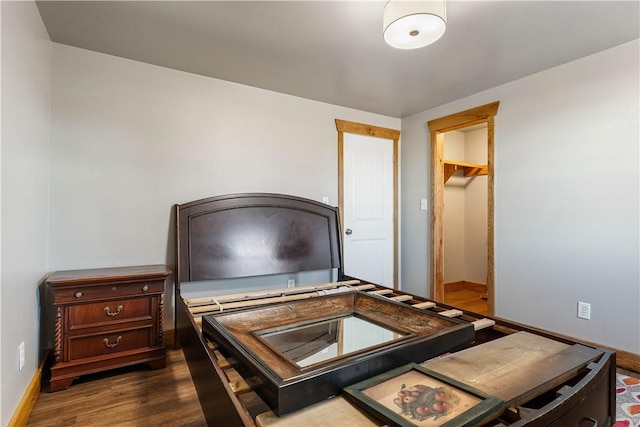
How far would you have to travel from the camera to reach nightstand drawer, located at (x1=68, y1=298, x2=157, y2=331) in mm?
2109

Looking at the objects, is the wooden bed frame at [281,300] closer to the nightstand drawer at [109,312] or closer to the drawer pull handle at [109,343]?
the nightstand drawer at [109,312]

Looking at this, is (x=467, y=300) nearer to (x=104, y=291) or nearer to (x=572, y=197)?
(x=572, y=197)

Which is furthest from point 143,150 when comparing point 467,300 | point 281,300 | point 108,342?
point 467,300

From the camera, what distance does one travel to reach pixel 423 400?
33.5 inches

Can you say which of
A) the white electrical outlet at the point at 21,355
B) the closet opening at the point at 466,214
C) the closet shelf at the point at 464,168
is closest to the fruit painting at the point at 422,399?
the white electrical outlet at the point at 21,355

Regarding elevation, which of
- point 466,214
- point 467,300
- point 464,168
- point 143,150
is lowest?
point 467,300

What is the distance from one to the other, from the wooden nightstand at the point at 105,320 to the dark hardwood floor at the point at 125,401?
0.32 ft

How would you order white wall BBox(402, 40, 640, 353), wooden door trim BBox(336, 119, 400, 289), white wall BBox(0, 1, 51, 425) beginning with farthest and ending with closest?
wooden door trim BBox(336, 119, 400, 289) < white wall BBox(402, 40, 640, 353) < white wall BBox(0, 1, 51, 425)

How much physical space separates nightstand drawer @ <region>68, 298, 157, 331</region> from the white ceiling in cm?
185

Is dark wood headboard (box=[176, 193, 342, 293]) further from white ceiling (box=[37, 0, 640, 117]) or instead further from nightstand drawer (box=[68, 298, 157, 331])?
white ceiling (box=[37, 0, 640, 117])

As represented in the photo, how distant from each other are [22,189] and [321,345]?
1.79 meters

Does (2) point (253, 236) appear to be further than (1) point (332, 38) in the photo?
Yes

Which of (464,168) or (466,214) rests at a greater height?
(464,168)

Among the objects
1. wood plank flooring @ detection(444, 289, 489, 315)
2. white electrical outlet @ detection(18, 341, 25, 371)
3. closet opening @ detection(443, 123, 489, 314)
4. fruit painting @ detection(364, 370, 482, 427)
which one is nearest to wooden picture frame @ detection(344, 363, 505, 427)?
fruit painting @ detection(364, 370, 482, 427)
